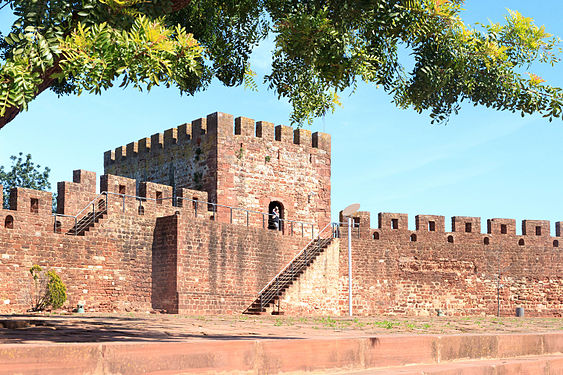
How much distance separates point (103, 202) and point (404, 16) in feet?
44.7

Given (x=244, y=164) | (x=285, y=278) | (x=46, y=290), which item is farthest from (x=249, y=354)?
(x=244, y=164)

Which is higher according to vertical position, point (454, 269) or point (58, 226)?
point (58, 226)

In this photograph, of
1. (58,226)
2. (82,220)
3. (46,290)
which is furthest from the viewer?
(82,220)

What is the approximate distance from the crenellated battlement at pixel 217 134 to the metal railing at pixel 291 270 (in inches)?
165

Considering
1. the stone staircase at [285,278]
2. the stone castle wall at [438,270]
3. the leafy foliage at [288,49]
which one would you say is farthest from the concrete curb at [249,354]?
the stone castle wall at [438,270]

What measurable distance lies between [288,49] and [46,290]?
35.0 feet

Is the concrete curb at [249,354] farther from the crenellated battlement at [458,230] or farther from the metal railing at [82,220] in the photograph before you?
the crenellated battlement at [458,230]

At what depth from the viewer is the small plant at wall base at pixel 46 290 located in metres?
17.4

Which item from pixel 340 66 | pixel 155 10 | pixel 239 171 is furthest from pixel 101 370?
pixel 239 171

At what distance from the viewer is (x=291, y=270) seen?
22672 millimetres

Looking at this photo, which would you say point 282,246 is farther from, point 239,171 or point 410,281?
point 410,281

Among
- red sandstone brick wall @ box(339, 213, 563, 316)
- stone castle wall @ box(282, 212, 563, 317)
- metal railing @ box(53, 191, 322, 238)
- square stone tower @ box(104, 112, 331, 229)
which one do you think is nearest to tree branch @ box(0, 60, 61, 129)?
metal railing @ box(53, 191, 322, 238)

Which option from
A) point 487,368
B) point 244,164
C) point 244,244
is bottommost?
point 487,368

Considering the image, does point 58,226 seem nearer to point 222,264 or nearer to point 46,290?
point 46,290
